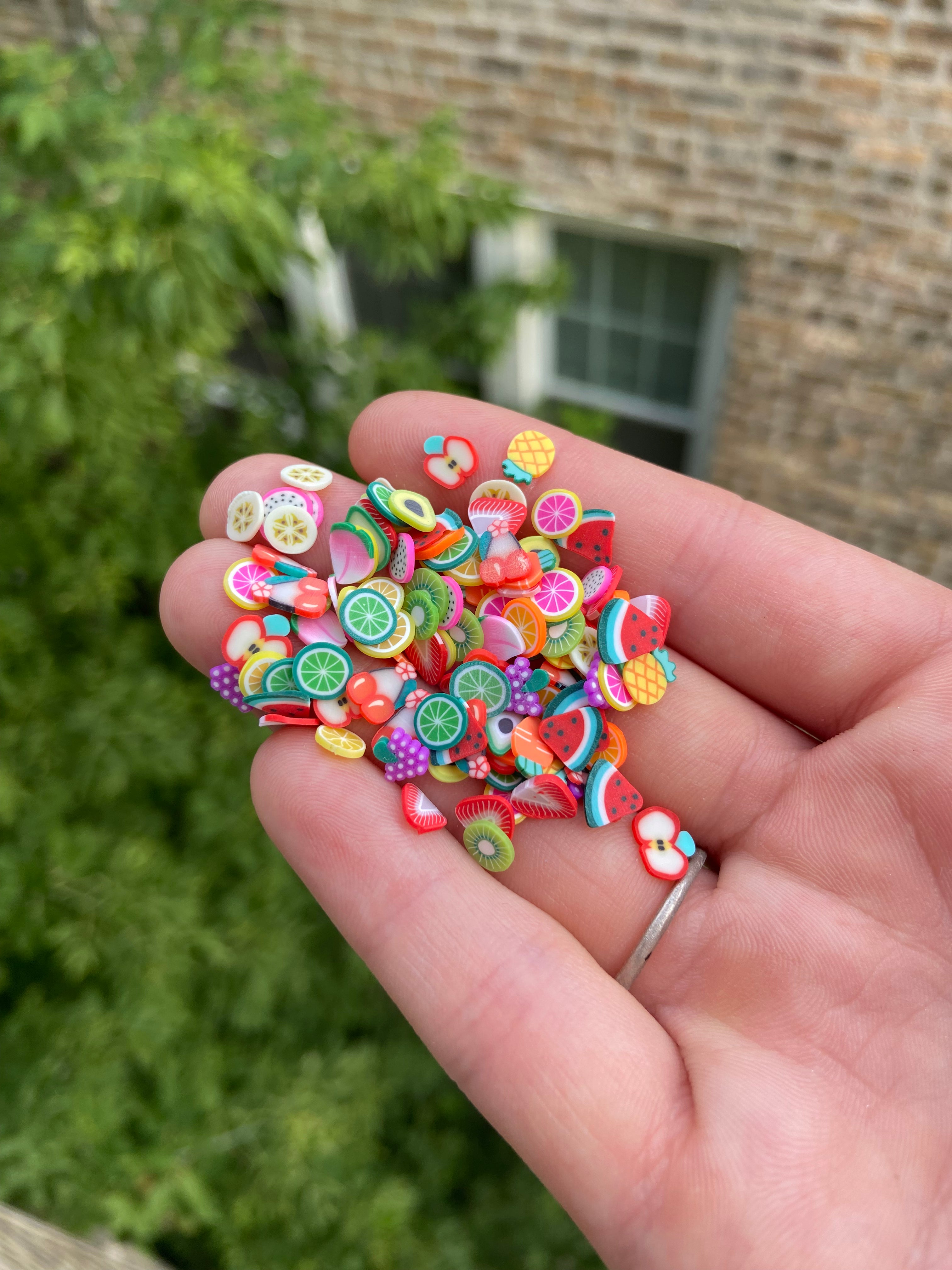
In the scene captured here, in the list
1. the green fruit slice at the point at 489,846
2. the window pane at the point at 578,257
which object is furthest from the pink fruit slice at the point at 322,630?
the window pane at the point at 578,257

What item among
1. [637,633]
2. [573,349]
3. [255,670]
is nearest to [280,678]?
[255,670]

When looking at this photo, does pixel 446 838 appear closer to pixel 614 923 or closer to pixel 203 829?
pixel 614 923

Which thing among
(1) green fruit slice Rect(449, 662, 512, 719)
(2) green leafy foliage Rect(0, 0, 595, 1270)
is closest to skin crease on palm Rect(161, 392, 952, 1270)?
(1) green fruit slice Rect(449, 662, 512, 719)

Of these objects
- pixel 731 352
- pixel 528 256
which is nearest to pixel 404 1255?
pixel 731 352

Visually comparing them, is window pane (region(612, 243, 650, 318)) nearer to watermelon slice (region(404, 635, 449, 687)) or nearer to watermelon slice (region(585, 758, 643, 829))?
watermelon slice (region(404, 635, 449, 687))

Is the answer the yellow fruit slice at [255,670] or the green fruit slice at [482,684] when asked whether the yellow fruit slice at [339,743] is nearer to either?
the yellow fruit slice at [255,670]

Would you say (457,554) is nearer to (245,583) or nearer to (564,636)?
(564,636)
